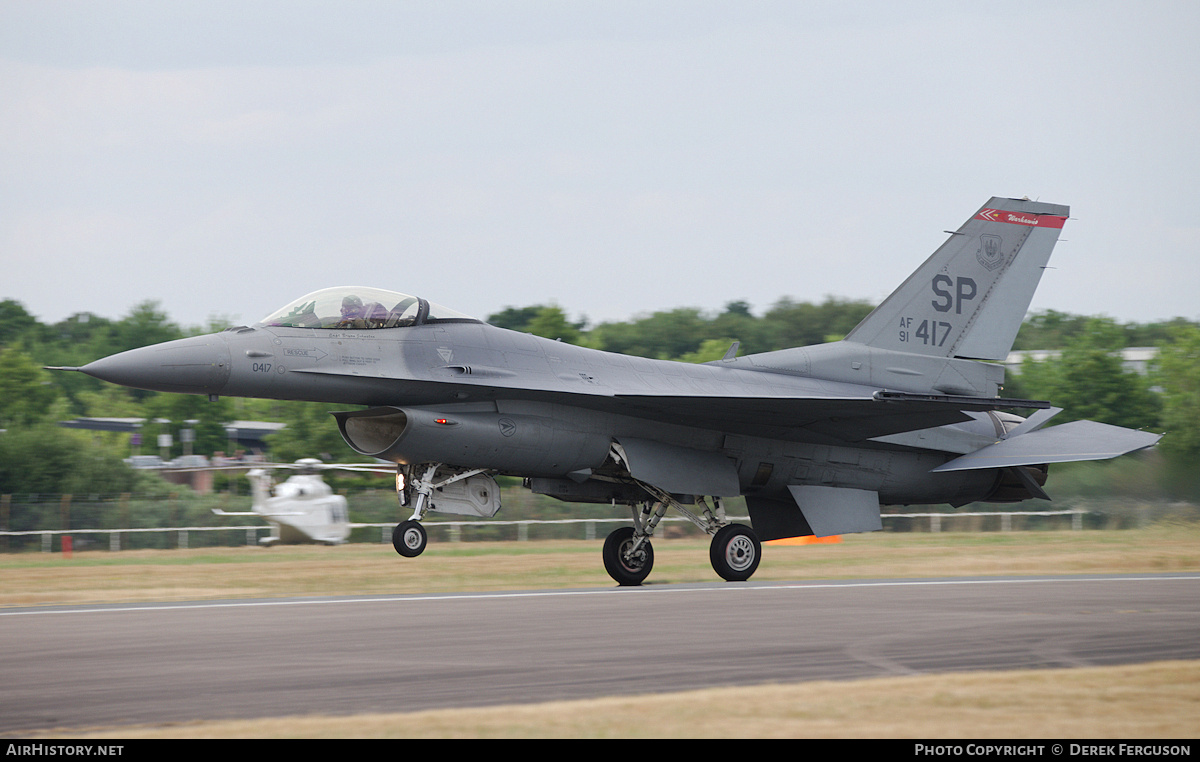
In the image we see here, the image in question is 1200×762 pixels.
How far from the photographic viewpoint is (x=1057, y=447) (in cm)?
1667

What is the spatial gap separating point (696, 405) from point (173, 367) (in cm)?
606

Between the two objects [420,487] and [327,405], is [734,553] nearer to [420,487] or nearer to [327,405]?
[420,487]

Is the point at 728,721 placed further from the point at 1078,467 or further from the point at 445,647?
the point at 1078,467

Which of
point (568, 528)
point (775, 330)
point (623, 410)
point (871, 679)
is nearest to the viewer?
point (871, 679)

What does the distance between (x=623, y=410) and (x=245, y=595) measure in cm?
537

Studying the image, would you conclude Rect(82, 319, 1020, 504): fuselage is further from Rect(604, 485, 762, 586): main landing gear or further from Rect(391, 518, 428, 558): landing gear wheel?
Rect(391, 518, 428, 558): landing gear wheel

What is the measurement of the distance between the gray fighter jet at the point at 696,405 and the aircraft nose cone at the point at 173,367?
0.07ft

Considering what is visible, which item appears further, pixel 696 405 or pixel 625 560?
pixel 625 560

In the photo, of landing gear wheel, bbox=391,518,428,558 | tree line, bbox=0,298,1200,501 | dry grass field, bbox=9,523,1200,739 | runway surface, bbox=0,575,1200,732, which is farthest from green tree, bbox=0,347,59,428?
runway surface, bbox=0,575,1200,732

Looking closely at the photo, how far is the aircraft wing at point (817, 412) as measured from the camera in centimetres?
1466

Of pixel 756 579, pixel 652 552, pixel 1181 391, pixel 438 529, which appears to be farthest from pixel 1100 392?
pixel 652 552

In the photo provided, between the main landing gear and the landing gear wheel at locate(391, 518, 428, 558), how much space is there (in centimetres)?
306
